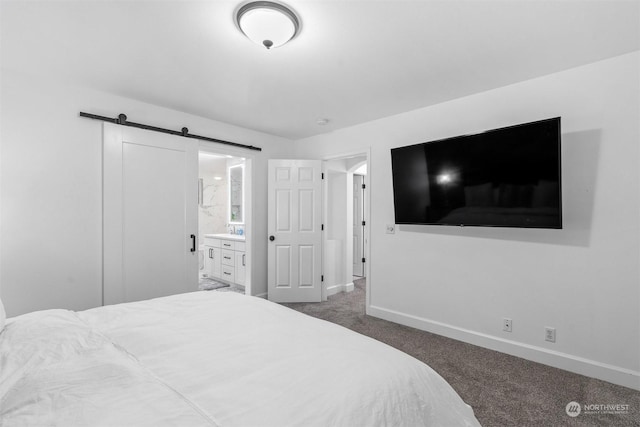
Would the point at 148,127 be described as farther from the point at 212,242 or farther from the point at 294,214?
the point at 212,242

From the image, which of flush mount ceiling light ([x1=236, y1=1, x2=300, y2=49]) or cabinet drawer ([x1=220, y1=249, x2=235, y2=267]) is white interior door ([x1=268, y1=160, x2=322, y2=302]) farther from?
flush mount ceiling light ([x1=236, y1=1, x2=300, y2=49])

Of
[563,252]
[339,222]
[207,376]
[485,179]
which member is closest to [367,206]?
[339,222]

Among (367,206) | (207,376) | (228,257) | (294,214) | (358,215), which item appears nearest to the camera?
(207,376)

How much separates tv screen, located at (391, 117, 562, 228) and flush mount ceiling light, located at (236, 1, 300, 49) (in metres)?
1.82

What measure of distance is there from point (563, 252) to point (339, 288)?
3.08m

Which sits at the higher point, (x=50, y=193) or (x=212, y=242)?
(x=50, y=193)

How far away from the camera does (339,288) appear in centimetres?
493

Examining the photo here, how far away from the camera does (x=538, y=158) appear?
240cm

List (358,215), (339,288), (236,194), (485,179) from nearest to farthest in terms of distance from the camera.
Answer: (485,179), (339,288), (358,215), (236,194)

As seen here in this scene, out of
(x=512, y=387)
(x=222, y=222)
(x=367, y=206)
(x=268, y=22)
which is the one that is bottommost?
(x=512, y=387)

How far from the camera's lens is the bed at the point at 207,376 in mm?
871

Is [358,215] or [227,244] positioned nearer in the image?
[227,244]

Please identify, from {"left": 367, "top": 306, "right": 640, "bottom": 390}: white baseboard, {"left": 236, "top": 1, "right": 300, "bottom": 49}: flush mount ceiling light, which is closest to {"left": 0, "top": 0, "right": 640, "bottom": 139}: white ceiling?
{"left": 236, "top": 1, "right": 300, "bottom": 49}: flush mount ceiling light

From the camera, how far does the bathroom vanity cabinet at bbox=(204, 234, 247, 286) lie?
5020mm
